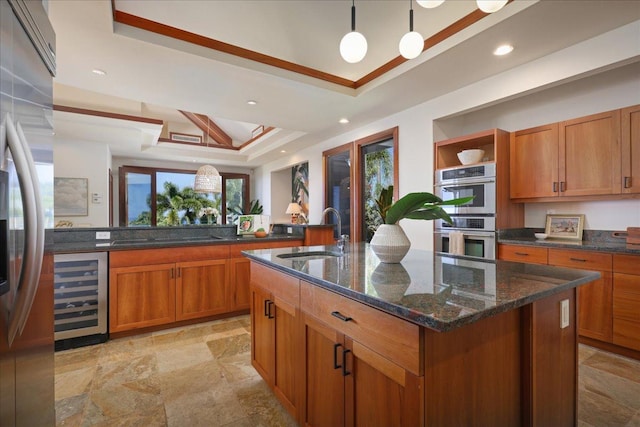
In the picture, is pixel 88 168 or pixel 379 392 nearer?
pixel 379 392

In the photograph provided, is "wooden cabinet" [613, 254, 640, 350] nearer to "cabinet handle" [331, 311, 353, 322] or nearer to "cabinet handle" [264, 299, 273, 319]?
"cabinet handle" [331, 311, 353, 322]

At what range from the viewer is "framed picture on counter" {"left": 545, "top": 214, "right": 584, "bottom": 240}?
10.0 ft

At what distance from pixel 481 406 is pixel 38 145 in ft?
5.69

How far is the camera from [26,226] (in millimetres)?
897

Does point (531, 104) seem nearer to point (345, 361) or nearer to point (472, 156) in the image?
point (472, 156)

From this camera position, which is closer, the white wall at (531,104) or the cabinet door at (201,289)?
the white wall at (531,104)

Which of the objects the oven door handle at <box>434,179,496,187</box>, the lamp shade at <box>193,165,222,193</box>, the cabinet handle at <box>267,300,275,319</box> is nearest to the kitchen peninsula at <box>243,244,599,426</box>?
the cabinet handle at <box>267,300,275,319</box>

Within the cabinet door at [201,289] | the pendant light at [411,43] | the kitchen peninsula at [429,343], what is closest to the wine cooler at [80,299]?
the cabinet door at [201,289]

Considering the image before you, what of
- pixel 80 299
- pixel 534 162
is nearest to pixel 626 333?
pixel 534 162

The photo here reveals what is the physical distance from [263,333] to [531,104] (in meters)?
3.55

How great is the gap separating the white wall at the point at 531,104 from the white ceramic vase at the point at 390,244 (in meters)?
2.27

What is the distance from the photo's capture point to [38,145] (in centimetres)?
104

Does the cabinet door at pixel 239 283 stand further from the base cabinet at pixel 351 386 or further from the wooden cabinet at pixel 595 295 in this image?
the wooden cabinet at pixel 595 295

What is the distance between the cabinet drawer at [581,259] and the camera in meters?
2.48
